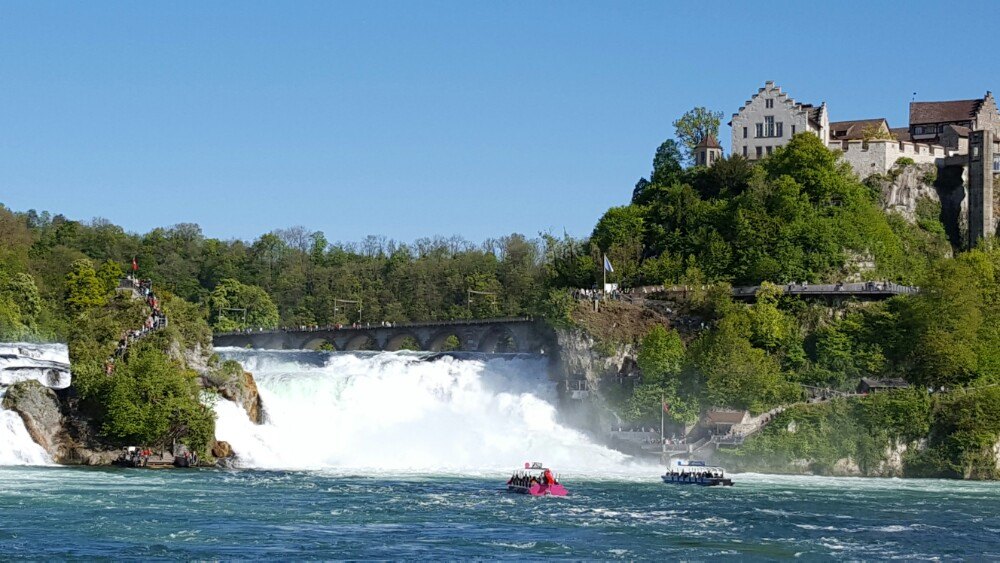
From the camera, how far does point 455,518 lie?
5897 cm

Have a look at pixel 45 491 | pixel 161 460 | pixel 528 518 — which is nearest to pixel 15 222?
pixel 161 460

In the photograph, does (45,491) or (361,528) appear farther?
(45,491)

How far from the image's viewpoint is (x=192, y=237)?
17912cm

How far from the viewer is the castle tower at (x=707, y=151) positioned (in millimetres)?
118062

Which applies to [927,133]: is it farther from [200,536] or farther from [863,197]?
[200,536]

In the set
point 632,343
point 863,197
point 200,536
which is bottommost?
point 200,536

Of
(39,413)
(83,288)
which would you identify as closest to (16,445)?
(39,413)

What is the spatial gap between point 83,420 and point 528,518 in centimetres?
2932

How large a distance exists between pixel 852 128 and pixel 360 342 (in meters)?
45.1

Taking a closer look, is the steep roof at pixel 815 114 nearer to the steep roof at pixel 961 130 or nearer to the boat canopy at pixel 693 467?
the steep roof at pixel 961 130

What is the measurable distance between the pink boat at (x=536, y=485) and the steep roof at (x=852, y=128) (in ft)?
190

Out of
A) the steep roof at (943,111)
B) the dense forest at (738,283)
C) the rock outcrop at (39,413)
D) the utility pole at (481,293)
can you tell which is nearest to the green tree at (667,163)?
the dense forest at (738,283)

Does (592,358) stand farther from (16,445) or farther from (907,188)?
(16,445)

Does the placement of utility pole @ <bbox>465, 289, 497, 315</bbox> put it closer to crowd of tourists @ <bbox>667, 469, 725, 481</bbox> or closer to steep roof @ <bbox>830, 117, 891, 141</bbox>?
steep roof @ <bbox>830, 117, 891, 141</bbox>
